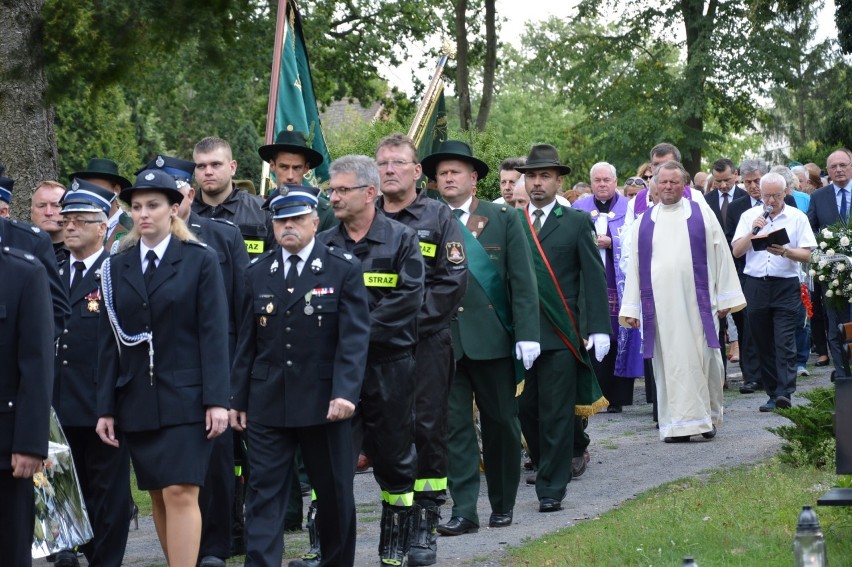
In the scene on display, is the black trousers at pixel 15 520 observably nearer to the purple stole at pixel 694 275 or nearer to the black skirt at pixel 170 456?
the black skirt at pixel 170 456

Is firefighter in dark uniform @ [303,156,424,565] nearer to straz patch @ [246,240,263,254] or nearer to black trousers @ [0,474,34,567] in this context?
straz patch @ [246,240,263,254]

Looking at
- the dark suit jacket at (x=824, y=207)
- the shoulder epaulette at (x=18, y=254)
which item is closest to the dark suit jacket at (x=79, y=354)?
the shoulder epaulette at (x=18, y=254)

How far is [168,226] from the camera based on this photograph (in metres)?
7.36

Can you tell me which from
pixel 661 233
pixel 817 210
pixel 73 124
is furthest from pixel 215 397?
pixel 73 124

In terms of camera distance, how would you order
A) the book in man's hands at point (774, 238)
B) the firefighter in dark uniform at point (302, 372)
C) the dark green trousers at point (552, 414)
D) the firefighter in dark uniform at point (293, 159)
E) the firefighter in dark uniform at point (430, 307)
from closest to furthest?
the firefighter in dark uniform at point (302, 372)
the firefighter in dark uniform at point (430, 307)
the firefighter in dark uniform at point (293, 159)
the dark green trousers at point (552, 414)
the book in man's hands at point (774, 238)

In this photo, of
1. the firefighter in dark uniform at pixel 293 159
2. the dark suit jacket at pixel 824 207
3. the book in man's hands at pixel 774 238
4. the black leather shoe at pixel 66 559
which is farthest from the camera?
the dark suit jacket at pixel 824 207

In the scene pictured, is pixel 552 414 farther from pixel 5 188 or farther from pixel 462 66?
pixel 462 66

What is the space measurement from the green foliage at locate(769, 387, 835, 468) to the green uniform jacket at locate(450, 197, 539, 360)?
2244 mm

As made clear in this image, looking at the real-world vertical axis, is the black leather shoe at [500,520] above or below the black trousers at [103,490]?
below

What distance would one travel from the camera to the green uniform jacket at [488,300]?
9.27 m

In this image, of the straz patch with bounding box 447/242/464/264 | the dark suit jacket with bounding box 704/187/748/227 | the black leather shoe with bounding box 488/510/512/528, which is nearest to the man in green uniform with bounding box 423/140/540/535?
the black leather shoe with bounding box 488/510/512/528

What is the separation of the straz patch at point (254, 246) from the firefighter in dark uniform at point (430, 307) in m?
1.13

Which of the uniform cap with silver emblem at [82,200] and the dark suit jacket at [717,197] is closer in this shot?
the uniform cap with silver emblem at [82,200]

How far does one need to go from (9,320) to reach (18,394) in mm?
305
